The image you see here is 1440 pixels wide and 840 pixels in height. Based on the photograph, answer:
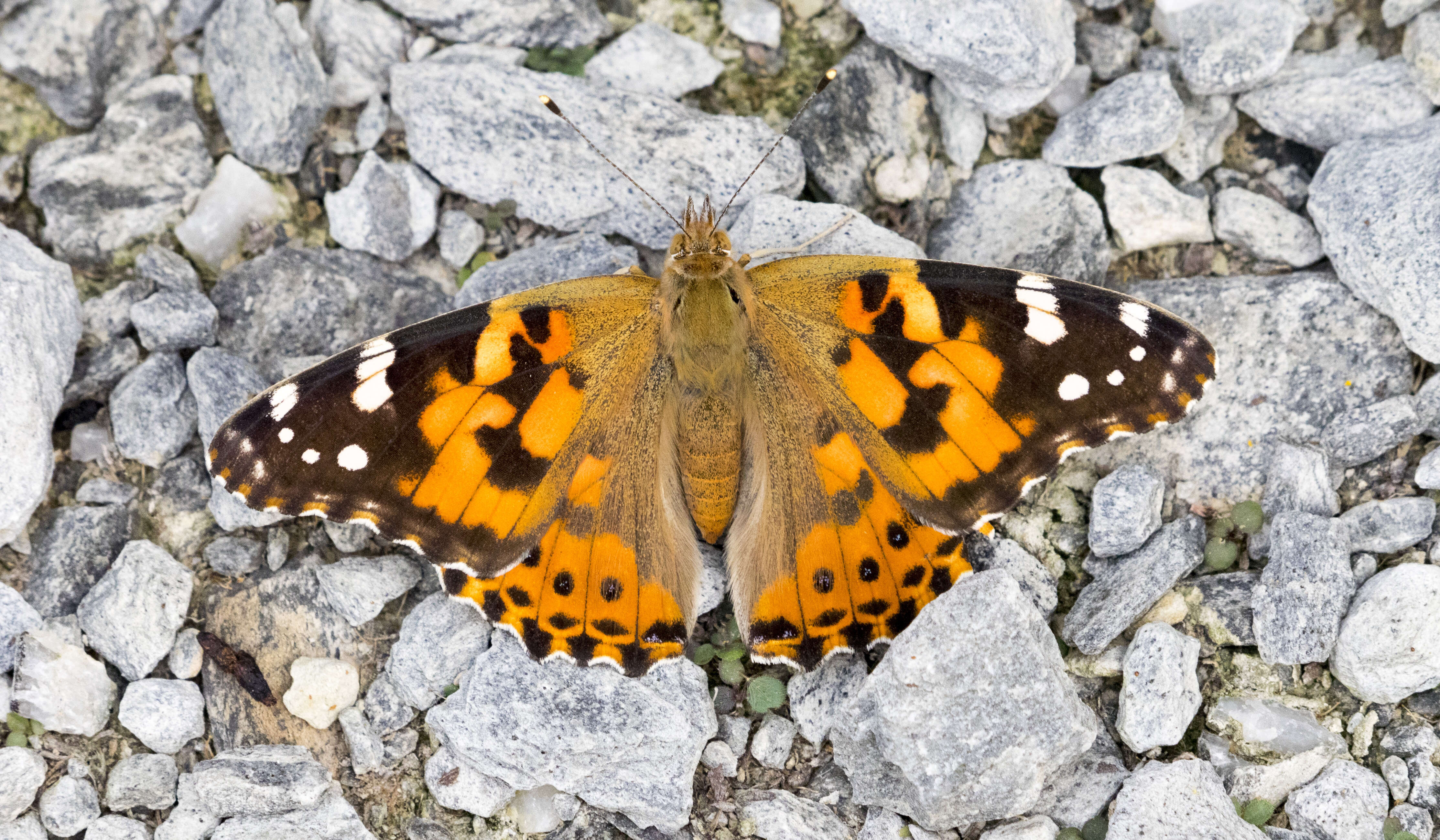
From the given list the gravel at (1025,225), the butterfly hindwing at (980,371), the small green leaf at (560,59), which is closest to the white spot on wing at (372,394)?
the butterfly hindwing at (980,371)

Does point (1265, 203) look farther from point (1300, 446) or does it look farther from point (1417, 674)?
point (1417, 674)

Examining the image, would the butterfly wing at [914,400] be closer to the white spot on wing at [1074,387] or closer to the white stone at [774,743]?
the white spot on wing at [1074,387]

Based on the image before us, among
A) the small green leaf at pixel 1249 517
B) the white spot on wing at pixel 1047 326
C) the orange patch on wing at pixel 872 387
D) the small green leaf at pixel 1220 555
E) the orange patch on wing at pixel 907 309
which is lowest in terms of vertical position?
the small green leaf at pixel 1220 555

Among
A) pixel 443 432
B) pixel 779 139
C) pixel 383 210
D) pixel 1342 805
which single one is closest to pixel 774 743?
pixel 443 432

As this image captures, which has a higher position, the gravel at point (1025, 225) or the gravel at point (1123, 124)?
the gravel at point (1123, 124)

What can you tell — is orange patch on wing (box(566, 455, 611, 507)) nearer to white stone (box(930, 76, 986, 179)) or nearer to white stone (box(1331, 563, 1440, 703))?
white stone (box(930, 76, 986, 179))

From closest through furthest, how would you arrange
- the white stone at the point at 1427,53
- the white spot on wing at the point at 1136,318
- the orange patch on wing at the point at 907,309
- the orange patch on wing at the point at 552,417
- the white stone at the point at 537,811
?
the white spot on wing at the point at 1136,318 → the orange patch on wing at the point at 907,309 → the orange patch on wing at the point at 552,417 → the white stone at the point at 537,811 → the white stone at the point at 1427,53

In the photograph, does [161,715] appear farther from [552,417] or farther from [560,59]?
[560,59]
